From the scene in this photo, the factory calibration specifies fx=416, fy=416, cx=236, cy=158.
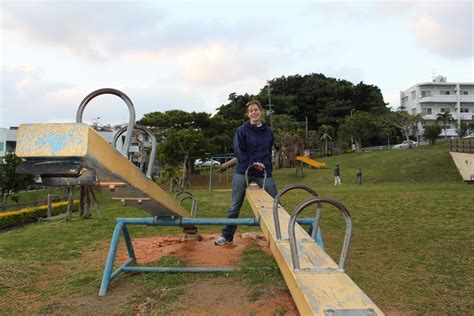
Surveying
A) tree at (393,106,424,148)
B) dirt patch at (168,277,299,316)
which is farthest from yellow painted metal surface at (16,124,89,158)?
tree at (393,106,424,148)

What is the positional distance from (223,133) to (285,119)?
21.5 m

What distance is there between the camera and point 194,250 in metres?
5.70

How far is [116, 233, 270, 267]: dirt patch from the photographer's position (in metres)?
5.10

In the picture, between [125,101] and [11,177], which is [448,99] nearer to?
[11,177]

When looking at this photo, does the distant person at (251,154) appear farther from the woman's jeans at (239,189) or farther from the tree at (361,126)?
the tree at (361,126)

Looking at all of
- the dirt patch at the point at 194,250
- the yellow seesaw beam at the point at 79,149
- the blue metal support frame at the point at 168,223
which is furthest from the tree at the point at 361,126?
the yellow seesaw beam at the point at 79,149

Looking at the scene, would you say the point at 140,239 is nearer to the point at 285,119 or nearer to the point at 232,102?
the point at 285,119

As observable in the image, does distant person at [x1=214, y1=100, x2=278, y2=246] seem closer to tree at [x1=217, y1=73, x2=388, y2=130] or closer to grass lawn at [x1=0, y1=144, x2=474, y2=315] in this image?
grass lawn at [x1=0, y1=144, x2=474, y2=315]

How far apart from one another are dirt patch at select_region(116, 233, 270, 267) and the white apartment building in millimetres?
62305

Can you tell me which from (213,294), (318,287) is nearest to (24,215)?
(213,294)

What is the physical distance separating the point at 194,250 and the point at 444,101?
68.5 metres

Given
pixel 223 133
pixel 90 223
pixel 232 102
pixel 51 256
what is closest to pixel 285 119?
pixel 232 102

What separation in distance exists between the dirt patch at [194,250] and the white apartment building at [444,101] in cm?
6230

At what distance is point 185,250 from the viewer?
18.7 feet
